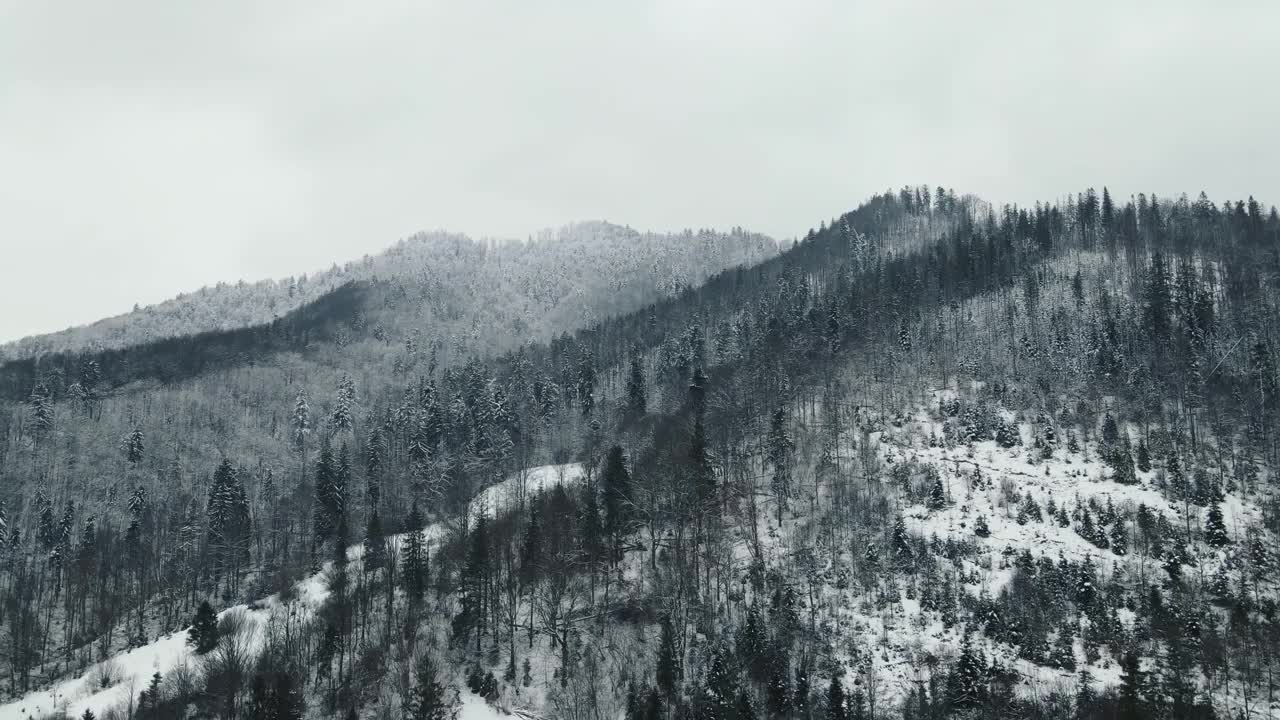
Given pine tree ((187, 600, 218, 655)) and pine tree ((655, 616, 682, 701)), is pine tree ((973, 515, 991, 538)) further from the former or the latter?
pine tree ((187, 600, 218, 655))

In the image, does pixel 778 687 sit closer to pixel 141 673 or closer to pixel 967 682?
pixel 967 682

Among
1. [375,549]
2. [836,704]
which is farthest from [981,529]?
[375,549]

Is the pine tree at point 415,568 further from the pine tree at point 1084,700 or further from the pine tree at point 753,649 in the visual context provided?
the pine tree at point 1084,700

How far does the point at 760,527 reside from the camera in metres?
87.2

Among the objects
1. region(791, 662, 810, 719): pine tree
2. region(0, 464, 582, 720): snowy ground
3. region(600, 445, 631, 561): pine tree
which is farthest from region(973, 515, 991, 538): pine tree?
region(0, 464, 582, 720): snowy ground

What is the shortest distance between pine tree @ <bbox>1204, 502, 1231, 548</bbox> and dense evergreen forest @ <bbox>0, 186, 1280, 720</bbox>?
105 cm

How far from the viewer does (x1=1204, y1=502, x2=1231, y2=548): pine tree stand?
249 feet

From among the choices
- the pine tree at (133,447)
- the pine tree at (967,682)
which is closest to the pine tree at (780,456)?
the pine tree at (967,682)

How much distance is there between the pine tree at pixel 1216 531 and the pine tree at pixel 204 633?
314ft

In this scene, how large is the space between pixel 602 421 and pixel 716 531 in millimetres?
49892

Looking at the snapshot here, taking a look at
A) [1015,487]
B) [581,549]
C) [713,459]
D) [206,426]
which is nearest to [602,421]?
[713,459]

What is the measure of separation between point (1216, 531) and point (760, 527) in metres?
44.2

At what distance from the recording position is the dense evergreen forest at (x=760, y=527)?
211 ft

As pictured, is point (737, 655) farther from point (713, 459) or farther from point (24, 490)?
point (24, 490)
